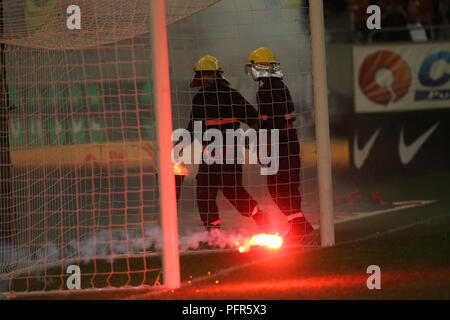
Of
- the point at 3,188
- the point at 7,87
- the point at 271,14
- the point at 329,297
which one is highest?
the point at 271,14

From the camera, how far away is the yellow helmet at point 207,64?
8398 mm

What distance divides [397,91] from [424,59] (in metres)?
0.75

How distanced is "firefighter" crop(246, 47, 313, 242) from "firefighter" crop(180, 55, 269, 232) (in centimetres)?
21

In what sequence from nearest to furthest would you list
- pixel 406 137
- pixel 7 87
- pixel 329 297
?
pixel 329 297, pixel 7 87, pixel 406 137

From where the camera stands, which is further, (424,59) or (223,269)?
(424,59)

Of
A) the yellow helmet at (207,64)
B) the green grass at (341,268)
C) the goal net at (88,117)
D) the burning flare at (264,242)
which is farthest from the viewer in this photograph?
the yellow helmet at (207,64)

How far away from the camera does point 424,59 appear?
13742mm

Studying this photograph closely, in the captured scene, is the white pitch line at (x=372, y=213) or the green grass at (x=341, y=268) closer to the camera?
the green grass at (x=341, y=268)

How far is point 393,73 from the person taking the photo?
13.7 meters

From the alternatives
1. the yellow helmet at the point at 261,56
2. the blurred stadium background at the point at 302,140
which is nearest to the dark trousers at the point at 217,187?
the blurred stadium background at the point at 302,140

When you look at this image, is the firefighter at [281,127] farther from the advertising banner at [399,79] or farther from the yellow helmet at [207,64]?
the advertising banner at [399,79]

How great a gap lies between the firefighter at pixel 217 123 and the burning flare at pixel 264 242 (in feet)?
0.58

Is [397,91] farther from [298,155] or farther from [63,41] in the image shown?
[63,41]

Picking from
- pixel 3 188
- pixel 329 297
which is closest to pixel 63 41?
pixel 3 188
